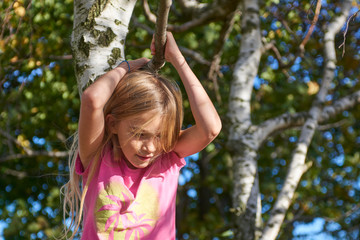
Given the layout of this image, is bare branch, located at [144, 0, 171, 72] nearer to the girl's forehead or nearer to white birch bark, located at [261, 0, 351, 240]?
the girl's forehead

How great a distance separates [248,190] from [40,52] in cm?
316

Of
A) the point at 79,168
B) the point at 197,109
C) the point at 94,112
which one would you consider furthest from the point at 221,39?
the point at 94,112

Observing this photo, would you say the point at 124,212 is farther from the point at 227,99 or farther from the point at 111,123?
the point at 227,99

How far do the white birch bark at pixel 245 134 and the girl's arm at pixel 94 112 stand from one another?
1.82 metres

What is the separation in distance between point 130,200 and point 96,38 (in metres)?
0.71

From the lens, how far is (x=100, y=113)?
66.9 inches

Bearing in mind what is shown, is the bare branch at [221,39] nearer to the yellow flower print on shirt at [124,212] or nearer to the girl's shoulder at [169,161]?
the girl's shoulder at [169,161]

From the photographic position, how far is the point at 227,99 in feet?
20.9

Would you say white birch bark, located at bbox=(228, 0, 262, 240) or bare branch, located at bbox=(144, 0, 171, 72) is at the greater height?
bare branch, located at bbox=(144, 0, 171, 72)

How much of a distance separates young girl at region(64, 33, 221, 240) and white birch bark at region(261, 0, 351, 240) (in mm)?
1448

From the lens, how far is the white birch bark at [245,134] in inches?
135

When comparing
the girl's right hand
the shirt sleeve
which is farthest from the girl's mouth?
the girl's right hand

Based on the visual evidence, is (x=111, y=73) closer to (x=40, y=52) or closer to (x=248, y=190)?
(x=248, y=190)

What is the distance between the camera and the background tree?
337cm
